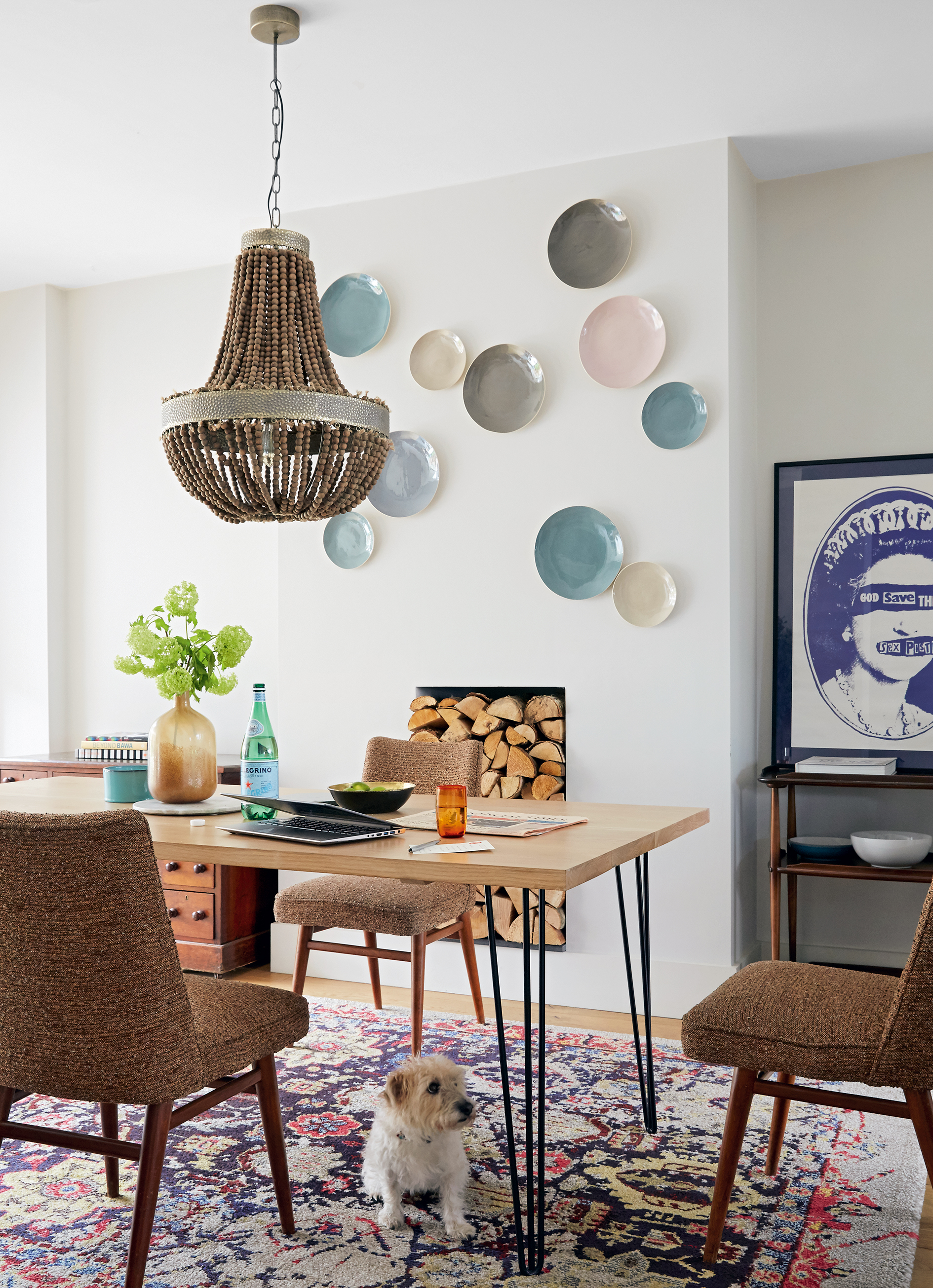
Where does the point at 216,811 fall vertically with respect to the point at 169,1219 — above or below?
above

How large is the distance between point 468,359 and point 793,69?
1285 millimetres

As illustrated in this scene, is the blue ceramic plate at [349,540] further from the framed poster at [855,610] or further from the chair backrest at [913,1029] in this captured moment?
the chair backrest at [913,1029]

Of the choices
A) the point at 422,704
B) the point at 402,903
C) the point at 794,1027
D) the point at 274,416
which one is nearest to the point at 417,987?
the point at 402,903

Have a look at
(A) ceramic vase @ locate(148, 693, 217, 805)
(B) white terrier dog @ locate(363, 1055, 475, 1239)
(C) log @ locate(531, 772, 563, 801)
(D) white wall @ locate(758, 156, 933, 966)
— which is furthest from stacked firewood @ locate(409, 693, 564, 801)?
(B) white terrier dog @ locate(363, 1055, 475, 1239)

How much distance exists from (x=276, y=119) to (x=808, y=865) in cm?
270

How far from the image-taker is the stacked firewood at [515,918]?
3.57 meters

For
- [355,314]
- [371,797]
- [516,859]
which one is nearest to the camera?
[516,859]

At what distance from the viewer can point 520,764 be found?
363 cm

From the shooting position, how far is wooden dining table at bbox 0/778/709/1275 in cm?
177

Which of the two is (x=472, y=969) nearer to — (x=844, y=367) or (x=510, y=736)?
(x=510, y=736)

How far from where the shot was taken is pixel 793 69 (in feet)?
9.86

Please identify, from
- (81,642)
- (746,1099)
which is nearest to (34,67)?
(81,642)

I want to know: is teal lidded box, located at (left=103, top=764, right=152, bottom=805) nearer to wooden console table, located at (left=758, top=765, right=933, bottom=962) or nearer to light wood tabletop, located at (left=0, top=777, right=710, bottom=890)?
light wood tabletop, located at (left=0, top=777, right=710, bottom=890)

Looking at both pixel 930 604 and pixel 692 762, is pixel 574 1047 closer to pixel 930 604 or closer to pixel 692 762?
pixel 692 762
